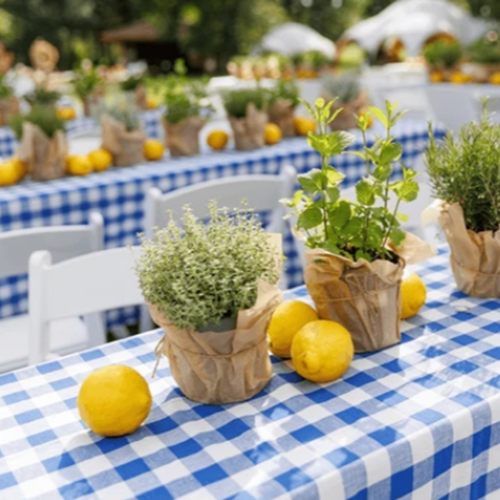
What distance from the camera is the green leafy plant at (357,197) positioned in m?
1.07

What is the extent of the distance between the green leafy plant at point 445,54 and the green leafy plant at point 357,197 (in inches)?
196

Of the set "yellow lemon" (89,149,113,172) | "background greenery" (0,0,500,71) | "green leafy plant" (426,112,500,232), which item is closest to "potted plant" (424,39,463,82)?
"yellow lemon" (89,149,113,172)

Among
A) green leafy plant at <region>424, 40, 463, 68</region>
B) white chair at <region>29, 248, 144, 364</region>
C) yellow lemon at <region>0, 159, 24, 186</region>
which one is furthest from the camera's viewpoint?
green leafy plant at <region>424, 40, 463, 68</region>

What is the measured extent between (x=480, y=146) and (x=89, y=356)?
75 cm

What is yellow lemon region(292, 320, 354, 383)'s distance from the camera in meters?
1.08

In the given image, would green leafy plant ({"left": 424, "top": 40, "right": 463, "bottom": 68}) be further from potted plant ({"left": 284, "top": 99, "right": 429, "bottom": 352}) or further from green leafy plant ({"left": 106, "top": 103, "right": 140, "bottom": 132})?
potted plant ({"left": 284, "top": 99, "right": 429, "bottom": 352})

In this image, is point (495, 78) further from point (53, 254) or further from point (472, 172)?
point (472, 172)

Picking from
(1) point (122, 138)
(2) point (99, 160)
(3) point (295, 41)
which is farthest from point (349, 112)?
(3) point (295, 41)

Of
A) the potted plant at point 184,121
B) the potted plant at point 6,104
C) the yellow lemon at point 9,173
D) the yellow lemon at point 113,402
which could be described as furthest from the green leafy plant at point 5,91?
the yellow lemon at point 113,402

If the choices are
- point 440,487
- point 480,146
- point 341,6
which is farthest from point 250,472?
point 341,6

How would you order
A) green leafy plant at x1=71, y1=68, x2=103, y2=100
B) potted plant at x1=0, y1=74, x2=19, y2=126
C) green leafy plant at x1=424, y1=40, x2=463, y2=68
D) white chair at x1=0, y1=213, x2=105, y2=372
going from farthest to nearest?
green leafy plant at x1=424, y1=40, x2=463, y2=68
green leafy plant at x1=71, y1=68, x2=103, y2=100
potted plant at x1=0, y1=74, x2=19, y2=126
white chair at x1=0, y1=213, x2=105, y2=372

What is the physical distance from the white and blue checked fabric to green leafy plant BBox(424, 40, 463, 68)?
4982 millimetres

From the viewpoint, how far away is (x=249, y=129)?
317cm

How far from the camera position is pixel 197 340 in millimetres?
993
